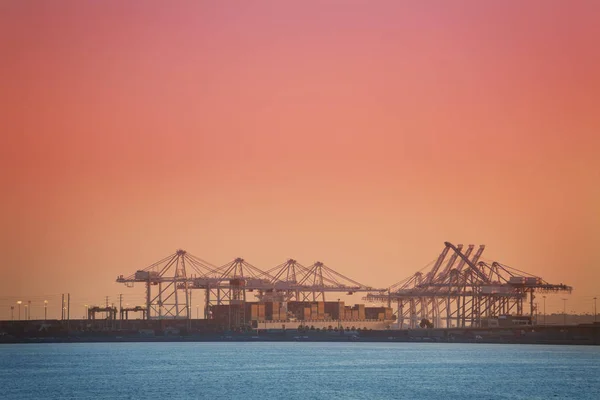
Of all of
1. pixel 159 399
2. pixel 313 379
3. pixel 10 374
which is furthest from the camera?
pixel 10 374

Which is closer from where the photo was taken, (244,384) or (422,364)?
(244,384)

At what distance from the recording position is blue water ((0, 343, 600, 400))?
96.7 metres

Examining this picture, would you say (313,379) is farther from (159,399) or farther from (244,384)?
(159,399)

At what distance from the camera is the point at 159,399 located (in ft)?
299

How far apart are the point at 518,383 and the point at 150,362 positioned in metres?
54.4

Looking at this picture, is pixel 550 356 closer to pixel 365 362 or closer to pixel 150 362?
pixel 365 362

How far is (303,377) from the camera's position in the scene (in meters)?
116

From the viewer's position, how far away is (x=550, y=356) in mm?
161750

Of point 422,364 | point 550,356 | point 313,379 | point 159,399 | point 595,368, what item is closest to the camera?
point 159,399

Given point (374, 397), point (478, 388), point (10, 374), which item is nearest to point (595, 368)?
point (478, 388)

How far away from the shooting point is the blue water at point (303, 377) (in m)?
96.7

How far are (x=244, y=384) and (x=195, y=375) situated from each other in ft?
44.0

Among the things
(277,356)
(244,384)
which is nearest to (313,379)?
(244,384)

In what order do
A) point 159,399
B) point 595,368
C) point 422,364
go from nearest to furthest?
point 159,399 → point 595,368 → point 422,364
